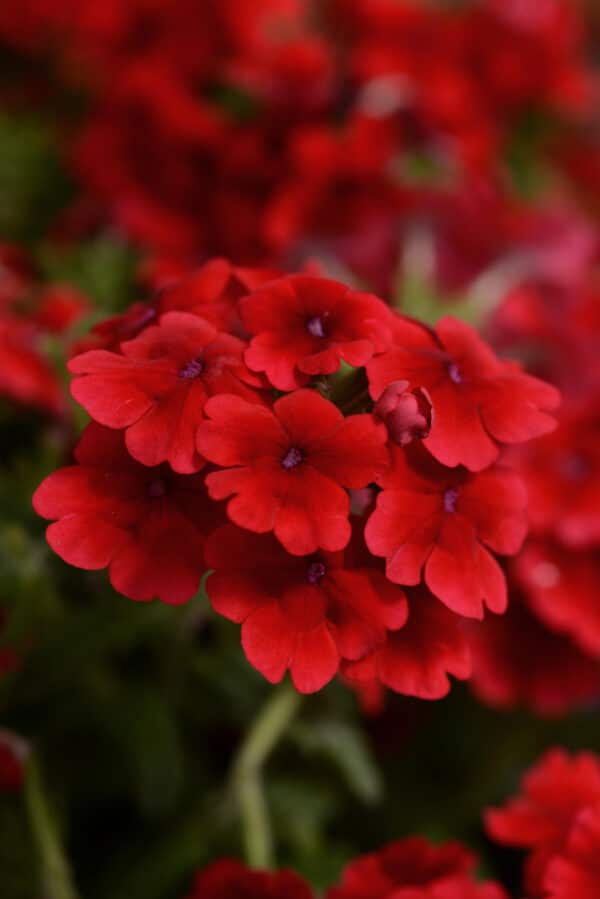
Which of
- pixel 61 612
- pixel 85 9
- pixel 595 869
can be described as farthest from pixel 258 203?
pixel 595 869

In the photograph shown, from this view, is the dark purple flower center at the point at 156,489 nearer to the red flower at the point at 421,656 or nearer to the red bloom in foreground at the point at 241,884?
the red flower at the point at 421,656

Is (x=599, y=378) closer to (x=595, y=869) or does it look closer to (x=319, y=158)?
(x=319, y=158)

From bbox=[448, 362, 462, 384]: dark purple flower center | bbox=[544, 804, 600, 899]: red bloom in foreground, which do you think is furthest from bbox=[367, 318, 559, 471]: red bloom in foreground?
bbox=[544, 804, 600, 899]: red bloom in foreground

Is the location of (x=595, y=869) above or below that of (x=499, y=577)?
below

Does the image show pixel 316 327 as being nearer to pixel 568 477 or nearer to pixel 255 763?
pixel 255 763

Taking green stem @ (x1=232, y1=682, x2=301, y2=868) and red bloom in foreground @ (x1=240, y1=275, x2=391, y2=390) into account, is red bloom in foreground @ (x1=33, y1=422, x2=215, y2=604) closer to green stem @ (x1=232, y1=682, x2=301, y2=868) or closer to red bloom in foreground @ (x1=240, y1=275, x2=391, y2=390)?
red bloom in foreground @ (x1=240, y1=275, x2=391, y2=390)

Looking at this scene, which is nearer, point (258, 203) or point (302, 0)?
point (258, 203)

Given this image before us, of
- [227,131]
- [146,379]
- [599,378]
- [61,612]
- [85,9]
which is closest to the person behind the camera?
[146,379]

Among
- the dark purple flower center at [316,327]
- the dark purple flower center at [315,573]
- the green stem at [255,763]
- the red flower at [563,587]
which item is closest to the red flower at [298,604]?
the dark purple flower center at [315,573]
